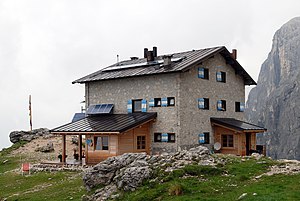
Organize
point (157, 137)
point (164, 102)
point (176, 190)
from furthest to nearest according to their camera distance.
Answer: point (157, 137), point (164, 102), point (176, 190)

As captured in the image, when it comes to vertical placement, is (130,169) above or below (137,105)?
below

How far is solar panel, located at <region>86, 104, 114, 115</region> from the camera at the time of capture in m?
38.0

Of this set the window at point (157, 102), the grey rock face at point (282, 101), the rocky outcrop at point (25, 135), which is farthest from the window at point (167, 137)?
the grey rock face at point (282, 101)

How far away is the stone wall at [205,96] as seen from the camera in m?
33.8

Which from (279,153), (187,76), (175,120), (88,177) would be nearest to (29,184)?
(88,177)

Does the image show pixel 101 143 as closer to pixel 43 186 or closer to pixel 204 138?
pixel 43 186

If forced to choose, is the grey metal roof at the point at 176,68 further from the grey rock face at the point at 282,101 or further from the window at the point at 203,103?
the grey rock face at the point at 282,101

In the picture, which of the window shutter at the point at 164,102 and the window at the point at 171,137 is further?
the window shutter at the point at 164,102

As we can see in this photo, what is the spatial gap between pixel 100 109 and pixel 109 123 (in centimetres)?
536

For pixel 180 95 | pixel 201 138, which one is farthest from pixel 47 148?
pixel 180 95

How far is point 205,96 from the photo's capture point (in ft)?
119

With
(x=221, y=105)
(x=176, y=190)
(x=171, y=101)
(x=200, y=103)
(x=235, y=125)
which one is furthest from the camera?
(x=221, y=105)

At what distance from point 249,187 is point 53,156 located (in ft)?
103

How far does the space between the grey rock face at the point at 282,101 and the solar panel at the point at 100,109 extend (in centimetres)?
11102
